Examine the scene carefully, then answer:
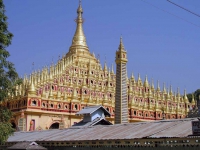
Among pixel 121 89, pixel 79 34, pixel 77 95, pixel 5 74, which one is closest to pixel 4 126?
pixel 5 74

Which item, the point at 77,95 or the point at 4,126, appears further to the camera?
the point at 77,95

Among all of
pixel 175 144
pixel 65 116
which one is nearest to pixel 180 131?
pixel 175 144

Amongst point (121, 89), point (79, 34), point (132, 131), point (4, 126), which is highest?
point (79, 34)

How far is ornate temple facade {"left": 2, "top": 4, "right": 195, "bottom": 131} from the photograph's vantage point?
144 ft

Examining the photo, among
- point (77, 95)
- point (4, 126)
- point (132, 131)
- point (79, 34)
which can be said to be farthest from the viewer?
point (79, 34)

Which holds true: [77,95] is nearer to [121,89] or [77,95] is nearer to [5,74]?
[121,89]

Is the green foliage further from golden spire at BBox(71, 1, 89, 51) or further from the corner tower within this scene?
golden spire at BBox(71, 1, 89, 51)

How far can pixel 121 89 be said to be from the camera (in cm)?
3803

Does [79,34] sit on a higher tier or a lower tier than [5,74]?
higher

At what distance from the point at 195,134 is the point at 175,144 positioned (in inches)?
47.9

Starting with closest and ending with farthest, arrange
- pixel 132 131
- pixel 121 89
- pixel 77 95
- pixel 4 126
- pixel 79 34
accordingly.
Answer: pixel 4 126, pixel 132 131, pixel 121 89, pixel 77 95, pixel 79 34

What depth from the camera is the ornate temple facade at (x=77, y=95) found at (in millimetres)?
44000

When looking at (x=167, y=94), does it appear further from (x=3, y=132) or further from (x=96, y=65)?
(x=3, y=132)

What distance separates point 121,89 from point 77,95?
1299cm
